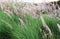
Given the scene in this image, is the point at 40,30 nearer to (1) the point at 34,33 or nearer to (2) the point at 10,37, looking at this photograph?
(1) the point at 34,33

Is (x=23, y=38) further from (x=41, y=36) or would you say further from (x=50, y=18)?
(x=50, y=18)

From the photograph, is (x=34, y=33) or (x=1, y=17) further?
(x=1, y=17)

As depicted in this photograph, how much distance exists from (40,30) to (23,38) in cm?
25

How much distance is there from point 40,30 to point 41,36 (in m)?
0.10

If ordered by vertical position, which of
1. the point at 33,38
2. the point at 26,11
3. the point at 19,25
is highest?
the point at 26,11

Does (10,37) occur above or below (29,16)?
below

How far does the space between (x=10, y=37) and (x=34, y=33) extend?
0.33 meters

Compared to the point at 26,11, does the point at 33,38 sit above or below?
below

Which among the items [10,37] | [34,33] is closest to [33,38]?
[34,33]

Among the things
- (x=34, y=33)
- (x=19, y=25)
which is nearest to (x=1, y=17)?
(x=19, y=25)

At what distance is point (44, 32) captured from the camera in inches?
124

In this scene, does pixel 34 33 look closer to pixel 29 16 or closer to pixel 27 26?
pixel 27 26

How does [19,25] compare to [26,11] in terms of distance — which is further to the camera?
[26,11]

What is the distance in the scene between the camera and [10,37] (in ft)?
10.6
